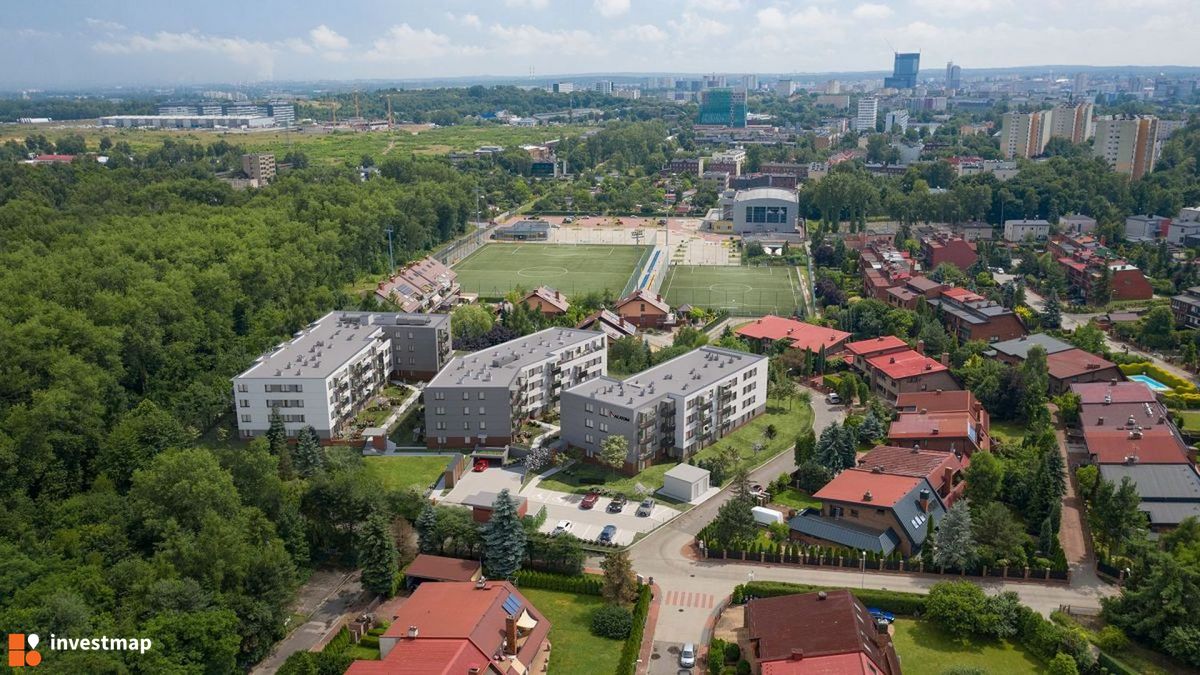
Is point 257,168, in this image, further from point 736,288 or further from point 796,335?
point 796,335

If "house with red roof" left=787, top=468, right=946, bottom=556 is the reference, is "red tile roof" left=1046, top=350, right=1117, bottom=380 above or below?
above

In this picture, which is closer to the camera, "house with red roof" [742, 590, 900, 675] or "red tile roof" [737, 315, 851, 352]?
"house with red roof" [742, 590, 900, 675]

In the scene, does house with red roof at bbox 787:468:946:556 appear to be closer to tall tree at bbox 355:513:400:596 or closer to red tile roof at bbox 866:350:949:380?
red tile roof at bbox 866:350:949:380

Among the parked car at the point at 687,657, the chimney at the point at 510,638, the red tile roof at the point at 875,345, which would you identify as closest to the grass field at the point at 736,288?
the red tile roof at the point at 875,345

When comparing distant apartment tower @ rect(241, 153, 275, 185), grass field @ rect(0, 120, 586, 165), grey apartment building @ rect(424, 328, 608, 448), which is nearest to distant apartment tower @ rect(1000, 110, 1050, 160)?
grass field @ rect(0, 120, 586, 165)

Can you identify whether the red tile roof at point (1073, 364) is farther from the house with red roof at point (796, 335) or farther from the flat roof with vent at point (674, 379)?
the flat roof with vent at point (674, 379)

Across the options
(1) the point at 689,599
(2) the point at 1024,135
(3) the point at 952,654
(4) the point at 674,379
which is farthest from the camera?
(2) the point at 1024,135

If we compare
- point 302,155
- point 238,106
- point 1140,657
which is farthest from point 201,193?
point 238,106

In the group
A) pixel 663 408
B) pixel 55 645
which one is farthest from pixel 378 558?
pixel 663 408
